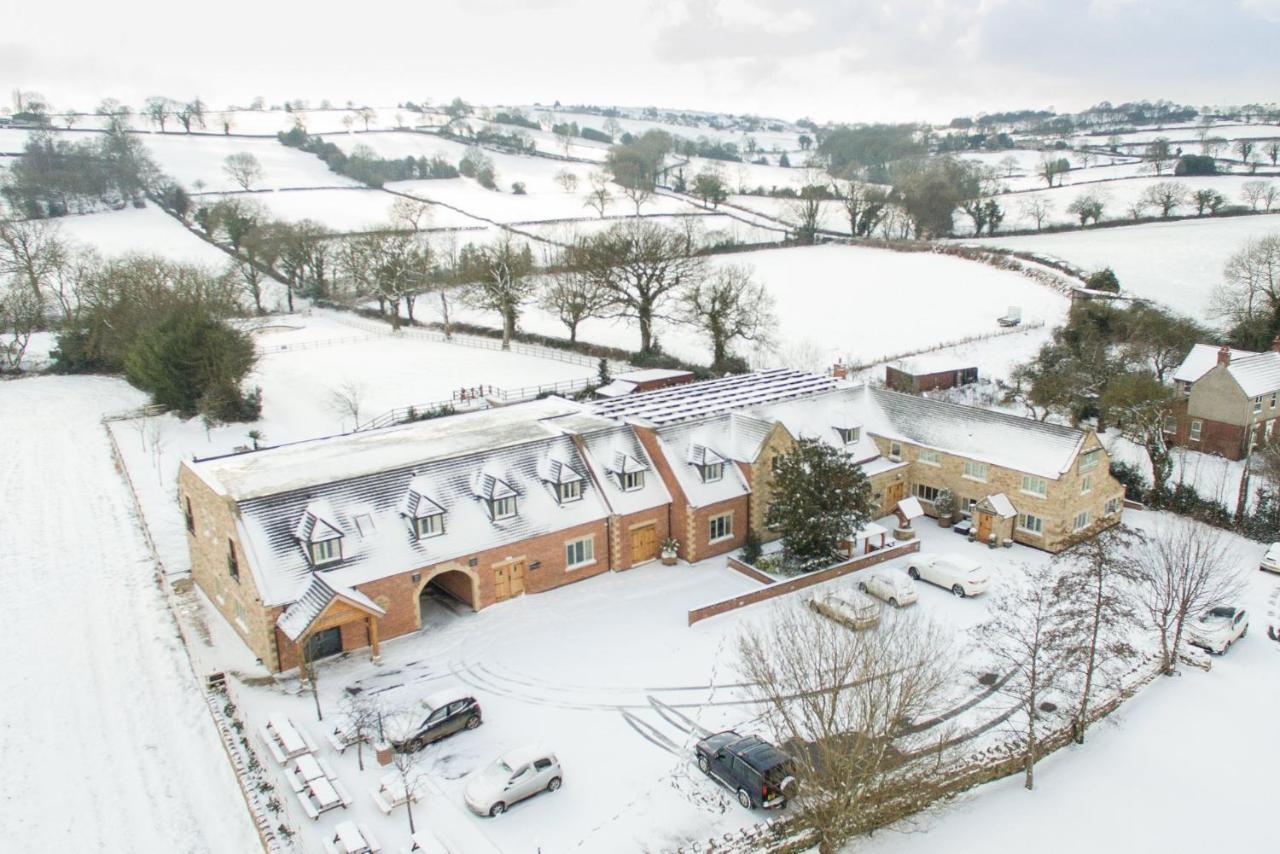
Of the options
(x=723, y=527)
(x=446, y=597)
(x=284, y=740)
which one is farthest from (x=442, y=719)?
(x=723, y=527)

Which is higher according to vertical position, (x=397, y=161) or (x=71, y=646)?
(x=397, y=161)

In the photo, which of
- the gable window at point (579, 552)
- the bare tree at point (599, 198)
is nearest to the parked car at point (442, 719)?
the gable window at point (579, 552)

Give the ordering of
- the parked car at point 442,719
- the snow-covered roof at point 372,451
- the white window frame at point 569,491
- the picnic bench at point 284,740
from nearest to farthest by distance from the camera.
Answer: the picnic bench at point 284,740 < the parked car at point 442,719 < the snow-covered roof at point 372,451 < the white window frame at point 569,491

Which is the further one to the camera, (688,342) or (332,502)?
(688,342)

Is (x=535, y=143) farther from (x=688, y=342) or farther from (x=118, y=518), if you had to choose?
(x=118, y=518)

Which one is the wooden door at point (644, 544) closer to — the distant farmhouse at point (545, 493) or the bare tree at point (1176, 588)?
the distant farmhouse at point (545, 493)

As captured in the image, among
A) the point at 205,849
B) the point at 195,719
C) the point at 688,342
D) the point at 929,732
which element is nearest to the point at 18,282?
the point at 688,342

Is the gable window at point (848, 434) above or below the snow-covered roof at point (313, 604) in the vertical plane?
above
